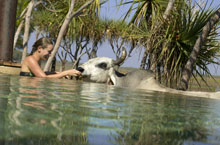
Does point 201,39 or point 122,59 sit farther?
point 122,59

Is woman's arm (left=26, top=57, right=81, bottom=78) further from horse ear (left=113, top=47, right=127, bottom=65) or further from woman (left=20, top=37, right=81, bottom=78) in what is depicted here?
horse ear (left=113, top=47, right=127, bottom=65)

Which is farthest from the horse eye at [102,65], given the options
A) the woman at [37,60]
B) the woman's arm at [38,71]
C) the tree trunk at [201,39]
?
the tree trunk at [201,39]

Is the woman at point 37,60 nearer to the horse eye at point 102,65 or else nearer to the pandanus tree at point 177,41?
the horse eye at point 102,65

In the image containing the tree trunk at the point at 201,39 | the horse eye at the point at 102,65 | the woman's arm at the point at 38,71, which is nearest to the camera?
the woman's arm at the point at 38,71

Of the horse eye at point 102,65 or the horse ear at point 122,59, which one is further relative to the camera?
the horse eye at point 102,65

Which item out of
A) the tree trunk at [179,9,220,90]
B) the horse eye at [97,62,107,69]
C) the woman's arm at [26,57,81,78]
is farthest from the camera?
the horse eye at [97,62,107,69]

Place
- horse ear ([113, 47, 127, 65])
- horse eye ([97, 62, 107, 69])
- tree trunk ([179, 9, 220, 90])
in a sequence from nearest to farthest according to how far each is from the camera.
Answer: tree trunk ([179, 9, 220, 90]), horse ear ([113, 47, 127, 65]), horse eye ([97, 62, 107, 69])

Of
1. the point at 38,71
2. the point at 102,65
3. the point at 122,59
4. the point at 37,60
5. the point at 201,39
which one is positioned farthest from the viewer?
the point at 102,65

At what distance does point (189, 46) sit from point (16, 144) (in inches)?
275

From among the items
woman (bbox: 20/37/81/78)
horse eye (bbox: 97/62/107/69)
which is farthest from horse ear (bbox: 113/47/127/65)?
woman (bbox: 20/37/81/78)

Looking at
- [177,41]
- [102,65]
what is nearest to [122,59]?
[102,65]

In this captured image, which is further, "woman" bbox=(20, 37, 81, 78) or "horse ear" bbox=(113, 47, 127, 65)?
"horse ear" bbox=(113, 47, 127, 65)

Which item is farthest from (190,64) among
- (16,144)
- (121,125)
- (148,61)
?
(16,144)

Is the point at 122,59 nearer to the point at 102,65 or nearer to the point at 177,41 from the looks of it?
the point at 102,65
